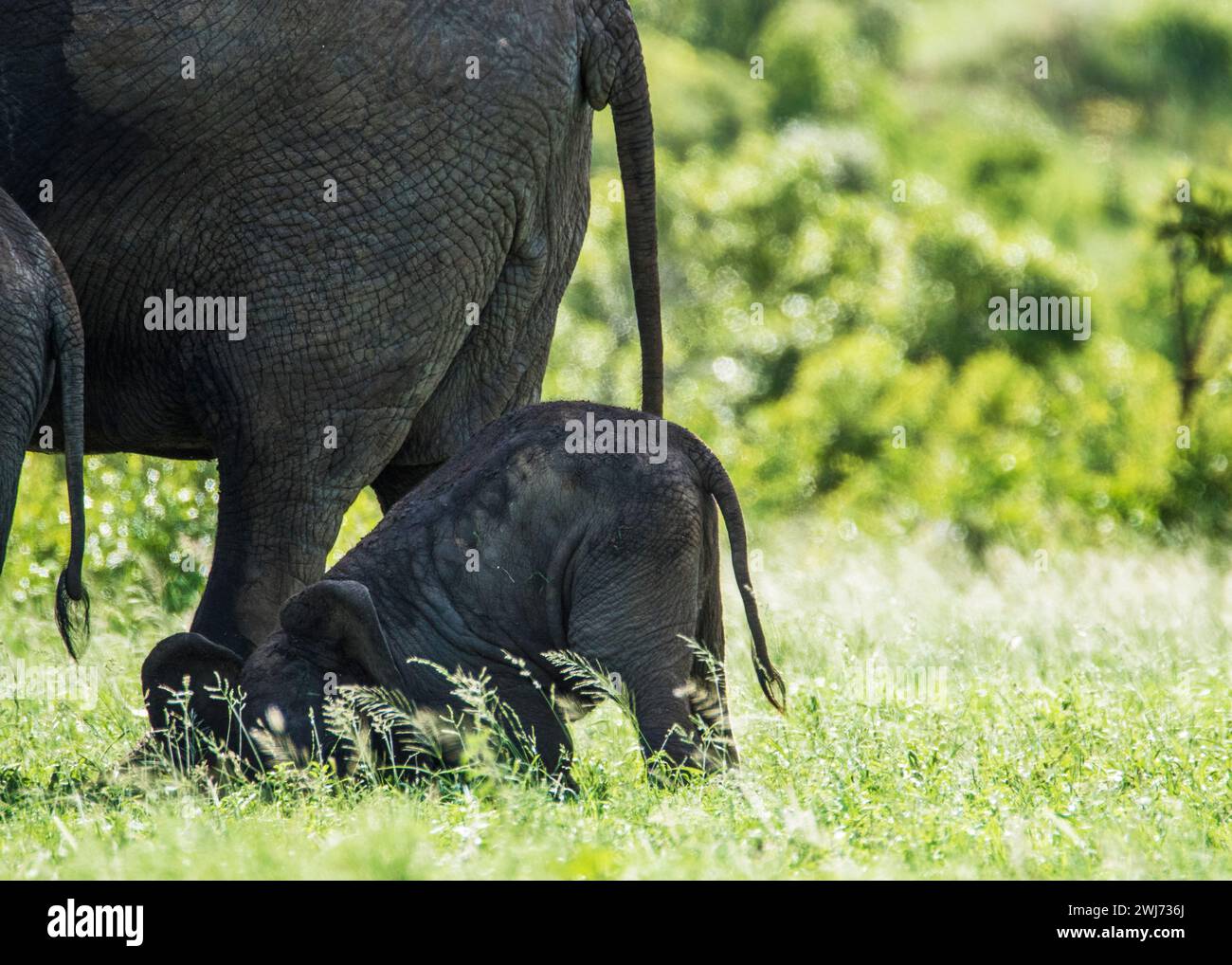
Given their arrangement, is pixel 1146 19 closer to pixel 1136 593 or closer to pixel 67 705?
pixel 1136 593

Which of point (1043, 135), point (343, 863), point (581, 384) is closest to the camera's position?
point (343, 863)

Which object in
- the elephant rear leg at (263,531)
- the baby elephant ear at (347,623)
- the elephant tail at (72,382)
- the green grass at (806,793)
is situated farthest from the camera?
the elephant rear leg at (263,531)

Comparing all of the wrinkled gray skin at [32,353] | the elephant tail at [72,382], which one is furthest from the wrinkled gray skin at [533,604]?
the wrinkled gray skin at [32,353]

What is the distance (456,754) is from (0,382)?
4.90 ft

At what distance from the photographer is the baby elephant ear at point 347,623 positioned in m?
5.50

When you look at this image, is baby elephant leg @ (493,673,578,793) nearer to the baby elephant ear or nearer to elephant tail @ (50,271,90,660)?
the baby elephant ear

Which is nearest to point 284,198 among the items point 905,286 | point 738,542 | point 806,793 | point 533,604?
point 533,604

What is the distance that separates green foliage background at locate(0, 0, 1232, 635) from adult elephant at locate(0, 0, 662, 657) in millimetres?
2786

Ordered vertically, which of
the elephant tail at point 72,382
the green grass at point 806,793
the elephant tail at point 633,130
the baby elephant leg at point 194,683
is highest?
the elephant tail at point 633,130

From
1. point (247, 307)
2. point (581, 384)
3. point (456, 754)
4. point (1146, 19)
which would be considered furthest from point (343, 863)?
point (1146, 19)

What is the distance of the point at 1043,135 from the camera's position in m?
47.5

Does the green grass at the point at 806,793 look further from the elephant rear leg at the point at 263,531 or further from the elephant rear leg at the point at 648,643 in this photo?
the elephant rear leg at the point at 263,531

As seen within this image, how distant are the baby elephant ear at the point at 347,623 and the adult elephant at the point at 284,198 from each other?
1.66 ft

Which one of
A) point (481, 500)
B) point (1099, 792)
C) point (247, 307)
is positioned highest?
point (247, 307)
